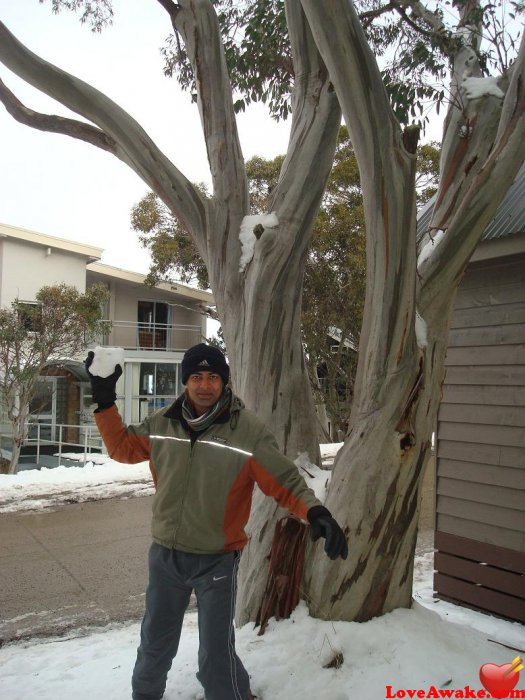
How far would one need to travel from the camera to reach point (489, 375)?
5.29 meters

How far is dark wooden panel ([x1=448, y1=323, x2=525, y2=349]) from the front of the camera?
201 inches

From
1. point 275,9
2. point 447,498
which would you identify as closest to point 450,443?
point 447,498

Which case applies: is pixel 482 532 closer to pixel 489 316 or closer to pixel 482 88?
pixel 489 316

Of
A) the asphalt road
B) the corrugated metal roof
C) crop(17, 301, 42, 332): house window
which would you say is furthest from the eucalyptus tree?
crop(17, 301, 42, 332): house window

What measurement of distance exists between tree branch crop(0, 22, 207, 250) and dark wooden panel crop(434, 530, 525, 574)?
3.41 meters

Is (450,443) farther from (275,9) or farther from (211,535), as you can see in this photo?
(275,9)

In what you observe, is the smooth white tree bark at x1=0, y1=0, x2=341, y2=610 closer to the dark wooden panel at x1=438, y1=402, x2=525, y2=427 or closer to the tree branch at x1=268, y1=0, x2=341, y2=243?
the tree branch at x1=268, y1=0, x2=341, y2=243

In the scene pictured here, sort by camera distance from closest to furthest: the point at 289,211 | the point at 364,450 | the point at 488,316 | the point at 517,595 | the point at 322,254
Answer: the point at 364,450 → the point at 289,211 → the point at 517,595 → the point at 488,316 → the point at 322,254

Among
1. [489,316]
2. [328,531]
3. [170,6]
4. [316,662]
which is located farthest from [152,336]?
[328,531]

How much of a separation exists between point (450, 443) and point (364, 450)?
2122 millimetres

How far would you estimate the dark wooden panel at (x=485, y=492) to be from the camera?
198 inches

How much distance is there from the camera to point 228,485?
9.81 ft

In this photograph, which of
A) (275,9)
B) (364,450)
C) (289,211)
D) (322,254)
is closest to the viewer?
(364,450)

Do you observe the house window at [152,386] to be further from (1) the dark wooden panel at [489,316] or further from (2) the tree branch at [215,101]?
(2) the tree branch at [215,101]
